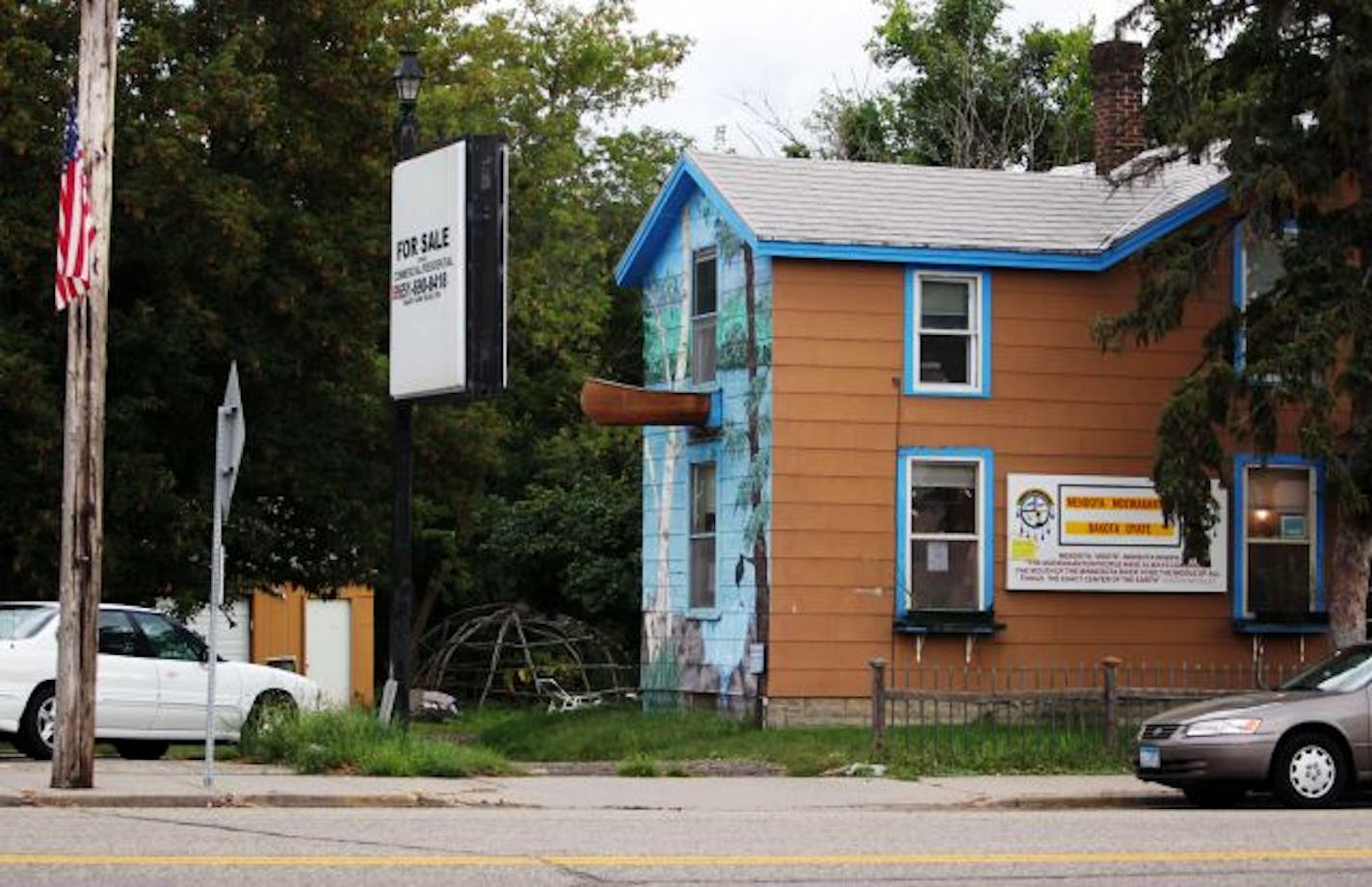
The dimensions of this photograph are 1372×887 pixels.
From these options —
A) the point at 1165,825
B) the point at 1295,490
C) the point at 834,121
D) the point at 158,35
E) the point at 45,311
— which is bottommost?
the point at 1165,825

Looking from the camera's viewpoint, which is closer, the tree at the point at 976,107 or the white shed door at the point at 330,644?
the white shed door at the point at 330,644

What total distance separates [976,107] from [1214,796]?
3524 cm

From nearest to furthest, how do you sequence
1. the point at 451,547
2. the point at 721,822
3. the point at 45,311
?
the point at 721,822 < the point at 45,311 < the point at 451,547

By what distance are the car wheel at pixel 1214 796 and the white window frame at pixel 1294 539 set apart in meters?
7.88

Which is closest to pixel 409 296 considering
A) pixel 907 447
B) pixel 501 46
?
pixel 907 447

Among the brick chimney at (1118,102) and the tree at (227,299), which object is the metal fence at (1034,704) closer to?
the brick chimney at (1118,102)

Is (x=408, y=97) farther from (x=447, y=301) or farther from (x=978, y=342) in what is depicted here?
(x=978, y=342)

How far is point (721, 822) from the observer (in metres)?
16.8

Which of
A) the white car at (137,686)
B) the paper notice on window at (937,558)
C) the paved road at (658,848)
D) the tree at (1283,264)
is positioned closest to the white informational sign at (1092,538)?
the paper notice on window at (937,558)

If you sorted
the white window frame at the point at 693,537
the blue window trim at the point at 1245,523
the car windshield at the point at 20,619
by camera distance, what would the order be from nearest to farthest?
1. the car windshield at the point at 20,619
2. the blue window trim at the point at 1245,523
3. the white window frame at the point at 693,537

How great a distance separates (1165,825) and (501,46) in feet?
121

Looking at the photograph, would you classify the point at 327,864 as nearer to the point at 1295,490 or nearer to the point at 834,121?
the point at 1295,490

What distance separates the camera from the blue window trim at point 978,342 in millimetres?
27250

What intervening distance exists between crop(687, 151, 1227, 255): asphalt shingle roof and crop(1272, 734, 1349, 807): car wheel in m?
9.14
